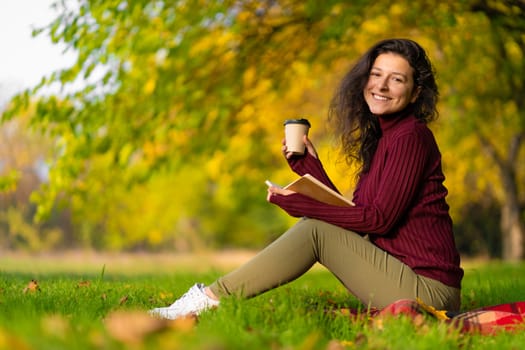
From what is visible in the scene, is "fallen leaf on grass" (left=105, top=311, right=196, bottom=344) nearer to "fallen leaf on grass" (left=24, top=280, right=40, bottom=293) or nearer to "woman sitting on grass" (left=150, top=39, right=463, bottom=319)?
"woman sitting on grass" (left=150, top=39, right=463, bottom=319)

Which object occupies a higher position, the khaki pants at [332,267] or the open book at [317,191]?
the open book at [317,191]

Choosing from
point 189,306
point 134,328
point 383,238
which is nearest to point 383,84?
point 383,238

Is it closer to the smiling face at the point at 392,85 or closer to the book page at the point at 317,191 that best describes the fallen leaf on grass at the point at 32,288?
the book page at the point at 317,191

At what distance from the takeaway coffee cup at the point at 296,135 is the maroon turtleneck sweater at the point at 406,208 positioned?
443mm

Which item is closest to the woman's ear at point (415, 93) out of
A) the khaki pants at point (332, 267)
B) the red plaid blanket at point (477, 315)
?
the khaki pants at point (332, 267)

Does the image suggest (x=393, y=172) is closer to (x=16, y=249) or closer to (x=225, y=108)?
(x=225, y=108)

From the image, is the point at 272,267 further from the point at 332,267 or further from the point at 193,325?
the point at 193,325

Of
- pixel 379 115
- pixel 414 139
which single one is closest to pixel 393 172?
pixel 414 139

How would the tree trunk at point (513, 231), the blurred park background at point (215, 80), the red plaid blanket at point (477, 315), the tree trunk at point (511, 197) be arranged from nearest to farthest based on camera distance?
the red plaid blanket at point (477, 315) → the blurred park background at point (215, 80) → the tree trunk at point (511, 197) → the tree trunk at point (513, 231)

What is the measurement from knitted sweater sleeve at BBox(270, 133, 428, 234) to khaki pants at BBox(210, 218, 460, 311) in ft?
0.19

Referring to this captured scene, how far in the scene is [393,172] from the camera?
3461 millimetres

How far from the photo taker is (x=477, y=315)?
11.4 ft

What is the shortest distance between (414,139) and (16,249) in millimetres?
23280

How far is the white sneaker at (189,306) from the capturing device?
10.9 ft
